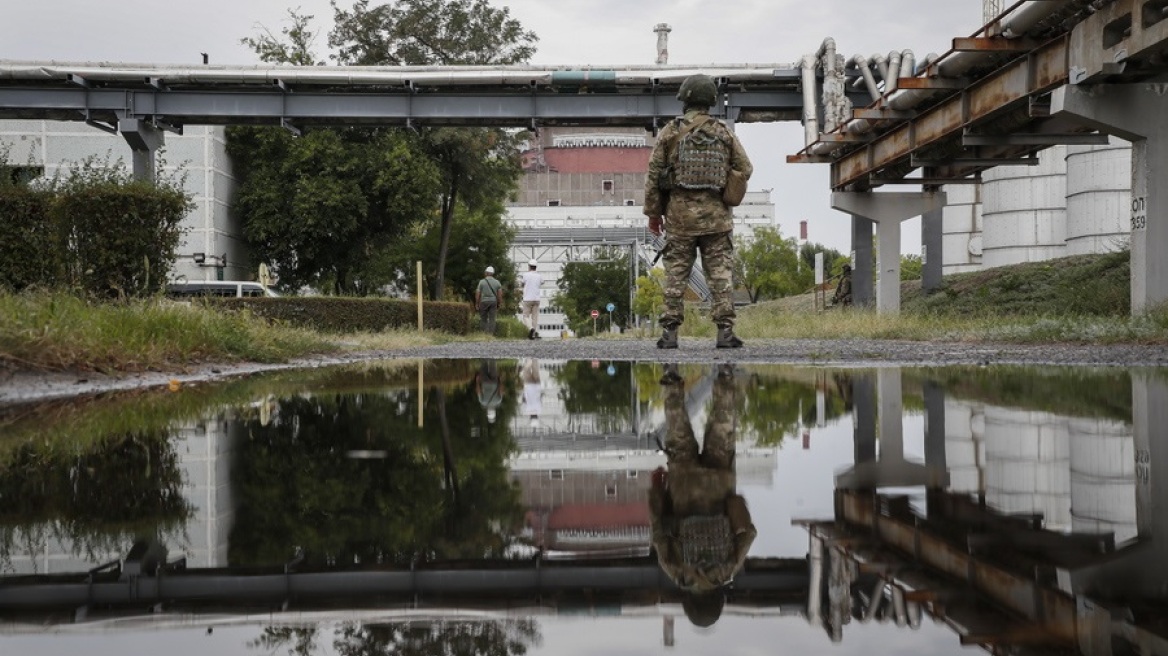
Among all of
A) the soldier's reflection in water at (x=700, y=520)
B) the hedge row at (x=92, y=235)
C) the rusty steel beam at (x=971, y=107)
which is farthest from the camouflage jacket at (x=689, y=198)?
the soldier's reflection in water at (x=700, y=520)

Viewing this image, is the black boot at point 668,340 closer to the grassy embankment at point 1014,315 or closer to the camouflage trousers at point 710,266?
the camouflage trousers at point 710,266

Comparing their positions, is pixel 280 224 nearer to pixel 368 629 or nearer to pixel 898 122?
pixel 898 122

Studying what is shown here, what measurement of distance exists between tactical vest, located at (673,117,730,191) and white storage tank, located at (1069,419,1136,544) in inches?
291

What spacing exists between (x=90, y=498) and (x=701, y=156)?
371 inches

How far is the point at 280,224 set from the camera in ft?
157

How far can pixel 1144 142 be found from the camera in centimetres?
1530

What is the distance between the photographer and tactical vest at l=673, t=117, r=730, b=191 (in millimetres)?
11773

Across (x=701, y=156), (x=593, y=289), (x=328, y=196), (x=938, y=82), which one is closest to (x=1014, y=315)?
(x=938, y=82)

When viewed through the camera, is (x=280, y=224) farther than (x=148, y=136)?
Yes

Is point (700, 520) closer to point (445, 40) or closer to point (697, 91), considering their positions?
point (697, 91)

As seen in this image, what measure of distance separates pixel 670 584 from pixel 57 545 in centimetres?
138

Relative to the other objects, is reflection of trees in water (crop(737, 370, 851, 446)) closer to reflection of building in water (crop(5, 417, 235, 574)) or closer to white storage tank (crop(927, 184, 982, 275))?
reflection of building in water (crop(5, 417, 235, 574))

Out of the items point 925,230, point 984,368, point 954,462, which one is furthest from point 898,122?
point 954,462

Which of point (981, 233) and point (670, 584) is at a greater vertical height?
point (981, 233)
